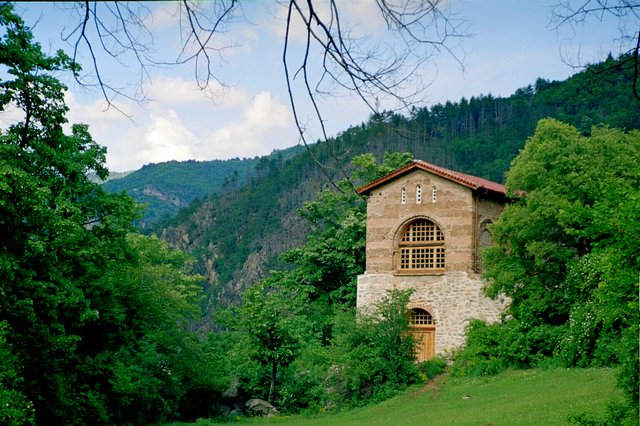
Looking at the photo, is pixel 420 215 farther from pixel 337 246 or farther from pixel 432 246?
pixel 337 246

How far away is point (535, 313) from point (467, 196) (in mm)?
6488

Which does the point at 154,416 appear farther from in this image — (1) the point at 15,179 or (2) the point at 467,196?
(2) the point at 467,196

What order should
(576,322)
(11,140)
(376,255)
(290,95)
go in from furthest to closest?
1. (376,255)
2. (576,322)
3. (11,140)
4. (290,95)

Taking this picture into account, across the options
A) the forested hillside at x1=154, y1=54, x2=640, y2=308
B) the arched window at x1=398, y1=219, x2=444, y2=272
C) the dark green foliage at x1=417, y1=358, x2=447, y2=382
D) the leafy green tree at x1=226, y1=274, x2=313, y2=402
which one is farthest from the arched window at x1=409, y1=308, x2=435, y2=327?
the forested hillside at x1=154, y1=54, x2=640, y2=308

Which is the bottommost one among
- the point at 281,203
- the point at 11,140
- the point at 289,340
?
the point at 289,340

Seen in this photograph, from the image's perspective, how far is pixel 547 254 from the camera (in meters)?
26.6

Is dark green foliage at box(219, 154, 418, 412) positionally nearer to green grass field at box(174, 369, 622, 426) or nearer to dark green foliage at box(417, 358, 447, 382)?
dark green foliage at box(417, 358, 447, 382)

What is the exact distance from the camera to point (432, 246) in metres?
33.4

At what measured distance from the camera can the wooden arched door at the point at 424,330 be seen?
32719mm

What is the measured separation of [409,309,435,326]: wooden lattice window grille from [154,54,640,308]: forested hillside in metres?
30.3

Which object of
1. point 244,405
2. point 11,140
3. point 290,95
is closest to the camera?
point 290,95

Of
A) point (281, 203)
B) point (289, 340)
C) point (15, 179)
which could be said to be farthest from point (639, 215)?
point (281, 203)

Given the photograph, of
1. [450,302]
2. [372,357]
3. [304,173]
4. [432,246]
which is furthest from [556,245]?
[304,173]

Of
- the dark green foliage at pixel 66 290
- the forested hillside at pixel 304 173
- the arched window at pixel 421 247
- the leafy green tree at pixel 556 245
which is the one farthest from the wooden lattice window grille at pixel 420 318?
the forested hillside at pixel 304 173
